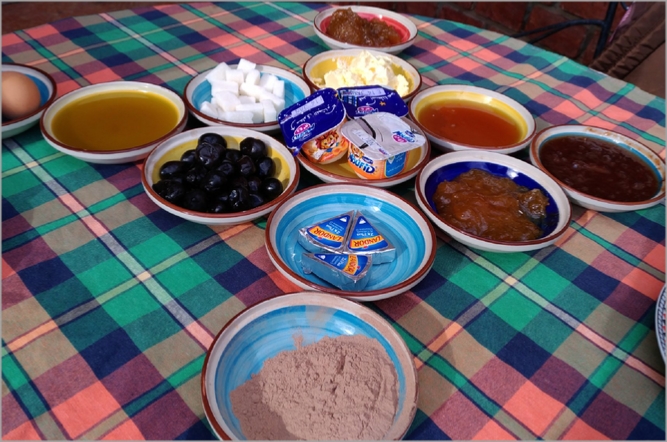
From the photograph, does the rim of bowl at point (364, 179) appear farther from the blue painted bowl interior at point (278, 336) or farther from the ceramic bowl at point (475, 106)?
the blue painted bowl interior at point (278, 336)

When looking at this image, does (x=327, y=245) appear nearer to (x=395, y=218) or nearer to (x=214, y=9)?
(x=395, y=218)

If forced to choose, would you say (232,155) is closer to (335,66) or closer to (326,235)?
(326,235)

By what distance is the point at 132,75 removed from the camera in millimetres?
1649

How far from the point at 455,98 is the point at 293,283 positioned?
0.95 m

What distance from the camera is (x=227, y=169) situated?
45.1 inches

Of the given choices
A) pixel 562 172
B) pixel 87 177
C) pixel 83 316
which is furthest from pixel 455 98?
pixel 83 316

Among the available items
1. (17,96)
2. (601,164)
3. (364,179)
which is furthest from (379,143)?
(17,96)

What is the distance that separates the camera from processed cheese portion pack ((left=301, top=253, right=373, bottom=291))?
98 cm

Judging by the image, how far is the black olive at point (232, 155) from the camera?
1.19 metres

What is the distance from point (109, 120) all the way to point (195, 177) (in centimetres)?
44

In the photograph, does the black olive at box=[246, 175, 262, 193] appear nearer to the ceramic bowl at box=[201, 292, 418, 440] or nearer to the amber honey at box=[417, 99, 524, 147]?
the ceramic bowl at box=[201, 292, 418, 440]

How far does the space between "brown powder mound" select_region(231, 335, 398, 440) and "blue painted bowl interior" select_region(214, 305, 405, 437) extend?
0.06ft

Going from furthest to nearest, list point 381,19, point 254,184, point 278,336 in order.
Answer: point 381,19 < point 254,184 < point 278,336

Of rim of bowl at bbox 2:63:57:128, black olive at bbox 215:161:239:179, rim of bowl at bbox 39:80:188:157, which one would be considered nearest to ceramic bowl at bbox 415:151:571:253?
black olive at bbox 215:161:239:179
